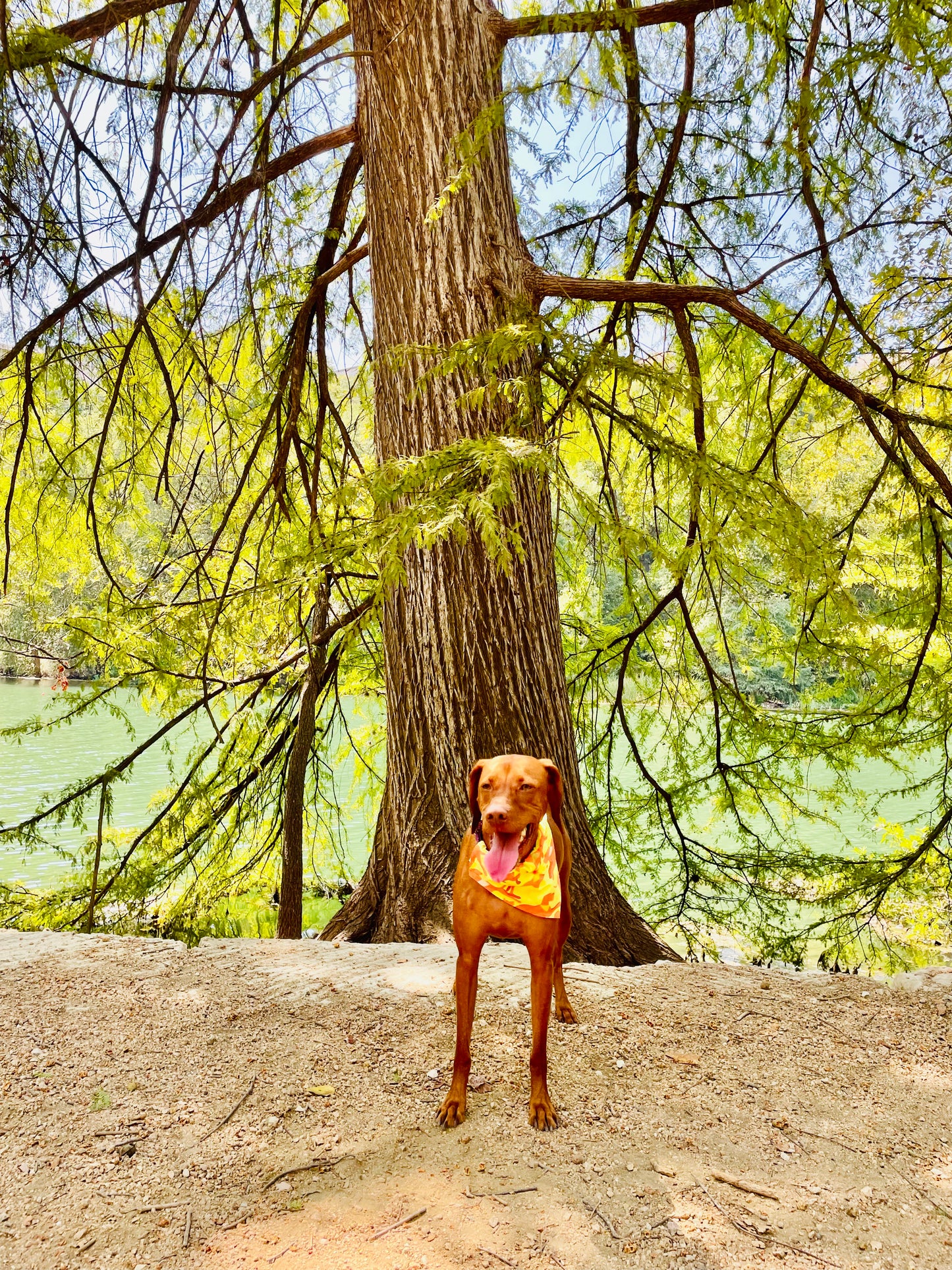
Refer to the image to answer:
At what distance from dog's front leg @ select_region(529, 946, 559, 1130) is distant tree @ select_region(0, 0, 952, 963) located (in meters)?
1.03

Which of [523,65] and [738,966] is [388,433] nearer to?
[523,65]

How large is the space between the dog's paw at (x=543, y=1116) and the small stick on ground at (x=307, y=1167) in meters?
0.43

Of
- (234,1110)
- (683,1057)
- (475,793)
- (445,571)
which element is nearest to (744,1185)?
(683,1057)

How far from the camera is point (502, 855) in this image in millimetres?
1893

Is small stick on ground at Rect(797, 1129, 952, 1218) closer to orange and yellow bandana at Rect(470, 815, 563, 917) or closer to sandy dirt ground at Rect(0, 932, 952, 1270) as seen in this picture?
sandy dirt ground at Rect(0, 932, 952, 1270)

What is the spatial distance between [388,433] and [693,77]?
99.3 inches

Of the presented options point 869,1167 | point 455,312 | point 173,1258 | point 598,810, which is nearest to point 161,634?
point 455,312

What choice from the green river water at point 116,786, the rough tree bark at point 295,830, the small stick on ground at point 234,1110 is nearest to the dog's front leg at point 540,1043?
the small stick on ground at point 234,1110

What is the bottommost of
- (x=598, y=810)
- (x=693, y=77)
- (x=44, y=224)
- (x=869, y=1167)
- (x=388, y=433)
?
(x=869, y=1167)

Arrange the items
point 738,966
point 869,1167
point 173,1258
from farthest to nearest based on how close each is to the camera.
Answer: point 738,966 < point 869,1167 < point 173,1258

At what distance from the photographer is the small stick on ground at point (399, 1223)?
1.60 meters

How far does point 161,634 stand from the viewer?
13.7ft

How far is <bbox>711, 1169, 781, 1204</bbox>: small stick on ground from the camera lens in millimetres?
Answer: 1732

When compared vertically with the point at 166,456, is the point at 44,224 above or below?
above
